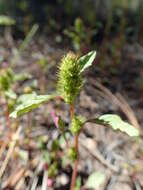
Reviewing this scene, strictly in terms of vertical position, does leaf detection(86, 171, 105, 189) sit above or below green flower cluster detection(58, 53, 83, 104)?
below

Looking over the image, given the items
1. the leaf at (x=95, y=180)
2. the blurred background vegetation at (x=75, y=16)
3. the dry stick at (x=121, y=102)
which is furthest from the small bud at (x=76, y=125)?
the blurred background vegetation at (x=75, y=16)

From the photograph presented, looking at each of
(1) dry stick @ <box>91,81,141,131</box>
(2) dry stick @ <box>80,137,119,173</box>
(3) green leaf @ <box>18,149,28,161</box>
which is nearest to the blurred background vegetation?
(1) dry stick @ <box>91,81,141,131</box>

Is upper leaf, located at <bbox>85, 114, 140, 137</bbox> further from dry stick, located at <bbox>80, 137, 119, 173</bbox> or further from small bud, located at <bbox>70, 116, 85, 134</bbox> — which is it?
dry stick, located at <bbox>80, 137, 119, 173</bbox>

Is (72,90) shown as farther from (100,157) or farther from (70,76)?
(100,157)

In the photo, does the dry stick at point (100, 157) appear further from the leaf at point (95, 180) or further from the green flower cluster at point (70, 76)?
the green flower cluster at point (70, 76)

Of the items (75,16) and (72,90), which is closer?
(72,90)

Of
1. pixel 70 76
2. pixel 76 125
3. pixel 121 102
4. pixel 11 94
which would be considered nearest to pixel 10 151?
pixel 11 94

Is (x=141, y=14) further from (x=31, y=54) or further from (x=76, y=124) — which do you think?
(x=76, y=124)
